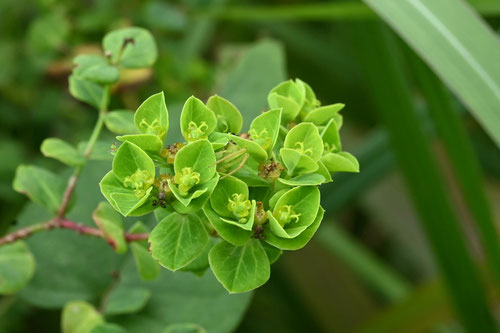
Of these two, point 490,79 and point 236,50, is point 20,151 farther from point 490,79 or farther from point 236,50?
point 490,79

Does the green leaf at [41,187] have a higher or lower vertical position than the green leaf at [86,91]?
lower

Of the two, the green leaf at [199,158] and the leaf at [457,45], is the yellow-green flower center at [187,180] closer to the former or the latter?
the green leaf at [199,158]

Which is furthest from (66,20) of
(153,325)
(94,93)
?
(153,325)

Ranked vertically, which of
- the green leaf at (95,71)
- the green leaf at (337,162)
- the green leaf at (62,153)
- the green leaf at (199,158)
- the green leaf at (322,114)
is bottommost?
the green leaf at (62,153)

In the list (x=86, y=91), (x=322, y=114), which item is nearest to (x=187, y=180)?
(x=322, y=114)


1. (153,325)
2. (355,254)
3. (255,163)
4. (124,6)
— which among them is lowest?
(355,254)

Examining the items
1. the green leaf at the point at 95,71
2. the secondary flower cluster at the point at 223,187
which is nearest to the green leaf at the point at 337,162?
the secondary flower cluster at the point at 223,187

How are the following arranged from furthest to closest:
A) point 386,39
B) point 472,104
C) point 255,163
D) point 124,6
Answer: point 124,6 < point 386,39 < point 472,104 < point 255,163

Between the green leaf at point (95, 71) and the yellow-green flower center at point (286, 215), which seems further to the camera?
the green leaf at point (95, 71)
